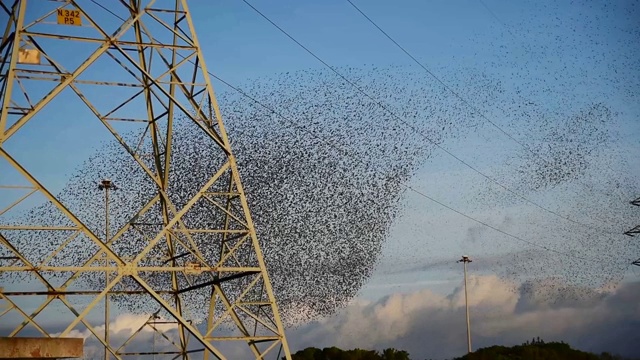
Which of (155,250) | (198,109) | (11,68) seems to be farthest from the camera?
(155,250)

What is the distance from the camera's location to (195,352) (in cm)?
3959

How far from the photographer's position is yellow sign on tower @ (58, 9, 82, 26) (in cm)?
3228

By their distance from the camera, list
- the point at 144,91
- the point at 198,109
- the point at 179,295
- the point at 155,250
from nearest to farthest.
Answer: the point at 198,109 < the point at 144,91 < the point at 179,295 < the point at 155,250

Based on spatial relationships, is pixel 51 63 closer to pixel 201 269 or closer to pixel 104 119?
pixel 104 119

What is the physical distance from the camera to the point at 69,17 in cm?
3244

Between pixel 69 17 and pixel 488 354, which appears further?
pixel 488 354

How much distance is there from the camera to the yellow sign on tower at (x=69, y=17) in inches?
1271

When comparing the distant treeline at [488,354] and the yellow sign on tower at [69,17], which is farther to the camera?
the distant treeline at [488,354]

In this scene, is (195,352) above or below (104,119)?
below

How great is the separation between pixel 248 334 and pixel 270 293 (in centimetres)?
253

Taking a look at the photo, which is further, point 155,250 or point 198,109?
point 155,250

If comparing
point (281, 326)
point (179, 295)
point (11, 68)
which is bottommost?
point (281, 326)

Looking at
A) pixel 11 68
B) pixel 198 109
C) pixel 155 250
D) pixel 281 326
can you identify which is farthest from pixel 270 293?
pixel 155 250

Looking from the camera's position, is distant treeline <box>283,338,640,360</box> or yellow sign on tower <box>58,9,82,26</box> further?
distant treeline <box>283,338,640,360</box>
